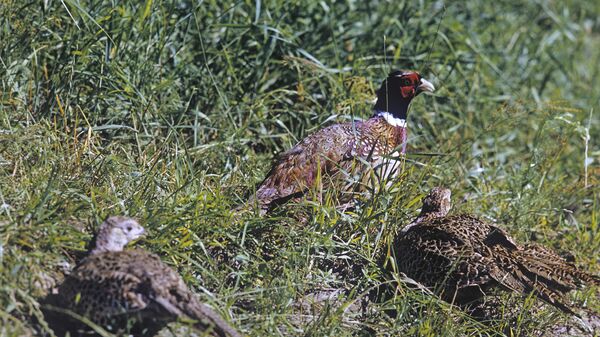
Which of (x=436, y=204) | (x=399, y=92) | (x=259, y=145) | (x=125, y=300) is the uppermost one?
(x=125, y=300)

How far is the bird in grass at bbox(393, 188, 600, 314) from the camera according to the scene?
4.80 meters

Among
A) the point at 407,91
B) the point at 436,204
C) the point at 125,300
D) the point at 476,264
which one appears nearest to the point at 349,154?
the point at 436,204

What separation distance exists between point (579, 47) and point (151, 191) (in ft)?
18.3

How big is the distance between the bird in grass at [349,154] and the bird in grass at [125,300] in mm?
1177

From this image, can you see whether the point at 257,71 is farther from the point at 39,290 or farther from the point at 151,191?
the point at 39,290

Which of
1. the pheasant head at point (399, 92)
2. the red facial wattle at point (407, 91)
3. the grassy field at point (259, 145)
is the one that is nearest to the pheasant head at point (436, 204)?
the grassy field at point (259, 145)

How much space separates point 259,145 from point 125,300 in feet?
8.33

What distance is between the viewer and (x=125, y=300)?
3865 mm

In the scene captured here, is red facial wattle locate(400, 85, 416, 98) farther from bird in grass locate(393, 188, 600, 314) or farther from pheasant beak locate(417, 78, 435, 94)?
bird in grass locate(393, 188, 600, 314)

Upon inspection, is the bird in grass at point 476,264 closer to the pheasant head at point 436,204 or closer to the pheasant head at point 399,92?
the pheasant head at point 436,204

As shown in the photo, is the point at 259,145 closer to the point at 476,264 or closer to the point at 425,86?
the point at 425,86

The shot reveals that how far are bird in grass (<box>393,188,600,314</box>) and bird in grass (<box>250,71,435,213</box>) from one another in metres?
0.41

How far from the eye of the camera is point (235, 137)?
19.6 ft

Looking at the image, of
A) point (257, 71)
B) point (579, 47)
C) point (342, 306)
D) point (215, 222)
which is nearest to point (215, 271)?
point (215, 222)
